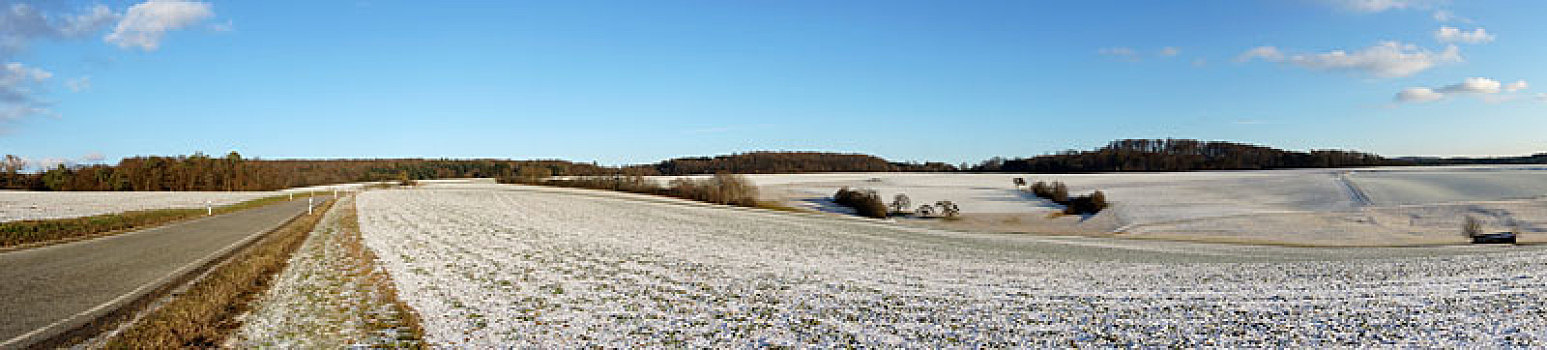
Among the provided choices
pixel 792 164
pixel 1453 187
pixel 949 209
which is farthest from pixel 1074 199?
pixel 792 164

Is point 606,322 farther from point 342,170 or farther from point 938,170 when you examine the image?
point 342,170

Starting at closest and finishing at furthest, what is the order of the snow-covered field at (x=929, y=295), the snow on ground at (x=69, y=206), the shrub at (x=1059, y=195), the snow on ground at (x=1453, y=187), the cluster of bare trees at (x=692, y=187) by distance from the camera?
the snow-covered field at (x=929, y=295), the snow on ground at (x=69, y=206), the snow on ground at (x=1453, y=187), the shrub at (x=1059, y=195), the cluster of bare trees at (x=692, y=187)

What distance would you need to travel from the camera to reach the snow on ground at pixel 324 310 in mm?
9727

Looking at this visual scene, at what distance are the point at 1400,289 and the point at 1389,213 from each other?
43127mm

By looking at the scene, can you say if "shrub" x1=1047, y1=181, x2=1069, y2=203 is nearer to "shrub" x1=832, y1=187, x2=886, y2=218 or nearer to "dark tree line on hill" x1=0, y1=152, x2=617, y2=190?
"shrub" x1=832, y1=187, x2=886, y2=218

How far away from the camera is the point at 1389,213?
4494 cm

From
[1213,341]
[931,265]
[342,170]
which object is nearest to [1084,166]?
[931,265]

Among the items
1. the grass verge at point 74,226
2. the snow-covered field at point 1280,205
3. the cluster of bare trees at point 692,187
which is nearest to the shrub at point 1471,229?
the snow-covered field at point 1280,205

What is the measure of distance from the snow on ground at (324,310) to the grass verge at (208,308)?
29 cm

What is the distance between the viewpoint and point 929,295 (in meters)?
13.6

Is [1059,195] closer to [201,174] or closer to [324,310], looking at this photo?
[324,310]

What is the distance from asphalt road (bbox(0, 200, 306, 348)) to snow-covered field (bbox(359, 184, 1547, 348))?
4894 millimetres

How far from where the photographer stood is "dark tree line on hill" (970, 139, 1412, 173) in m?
98.6

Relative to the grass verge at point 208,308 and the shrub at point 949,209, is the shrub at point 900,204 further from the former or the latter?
the grass verge at point 208,308
